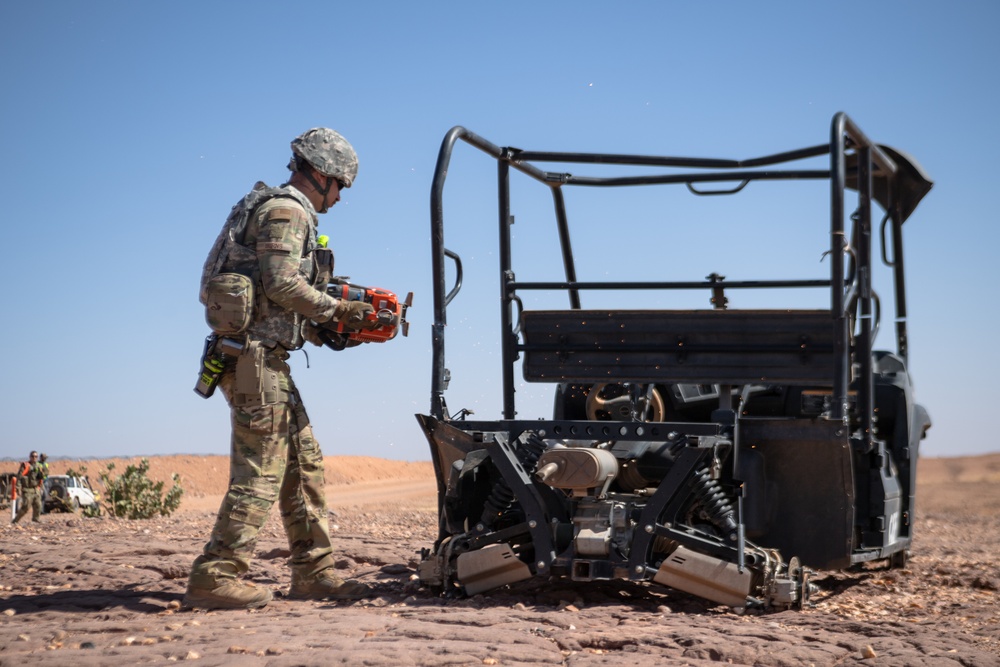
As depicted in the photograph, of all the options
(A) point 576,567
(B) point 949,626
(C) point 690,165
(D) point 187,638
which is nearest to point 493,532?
(A) point 576,567

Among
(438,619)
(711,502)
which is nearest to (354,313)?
(438,619)

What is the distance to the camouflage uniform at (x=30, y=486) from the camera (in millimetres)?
17641

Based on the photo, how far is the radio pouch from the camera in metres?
5.30

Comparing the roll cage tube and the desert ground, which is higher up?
the roll cage tube

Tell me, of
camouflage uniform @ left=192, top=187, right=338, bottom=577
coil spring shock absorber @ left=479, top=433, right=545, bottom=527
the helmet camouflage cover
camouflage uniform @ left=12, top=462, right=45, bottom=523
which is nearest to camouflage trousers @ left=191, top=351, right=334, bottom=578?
camouflage uniform @ left=192, top=187, right=338, bottom=577

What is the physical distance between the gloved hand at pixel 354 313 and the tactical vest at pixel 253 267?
21 centimetres

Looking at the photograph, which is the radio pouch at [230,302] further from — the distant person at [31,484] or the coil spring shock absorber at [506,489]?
the distant person at [31,484]

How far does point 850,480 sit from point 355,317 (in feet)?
8.37

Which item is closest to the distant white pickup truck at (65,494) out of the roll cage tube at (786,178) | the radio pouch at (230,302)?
the roll cage tube at (786,178)

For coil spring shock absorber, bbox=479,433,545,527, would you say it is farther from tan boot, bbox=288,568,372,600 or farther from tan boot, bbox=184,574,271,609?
tan boot, bbox=184,574,271,609

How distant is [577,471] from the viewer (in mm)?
5387

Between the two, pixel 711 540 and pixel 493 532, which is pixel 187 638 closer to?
pixel 493 532

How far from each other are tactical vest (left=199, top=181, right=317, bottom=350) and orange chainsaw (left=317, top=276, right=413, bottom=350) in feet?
0.69

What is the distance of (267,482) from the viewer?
541 centimetres
